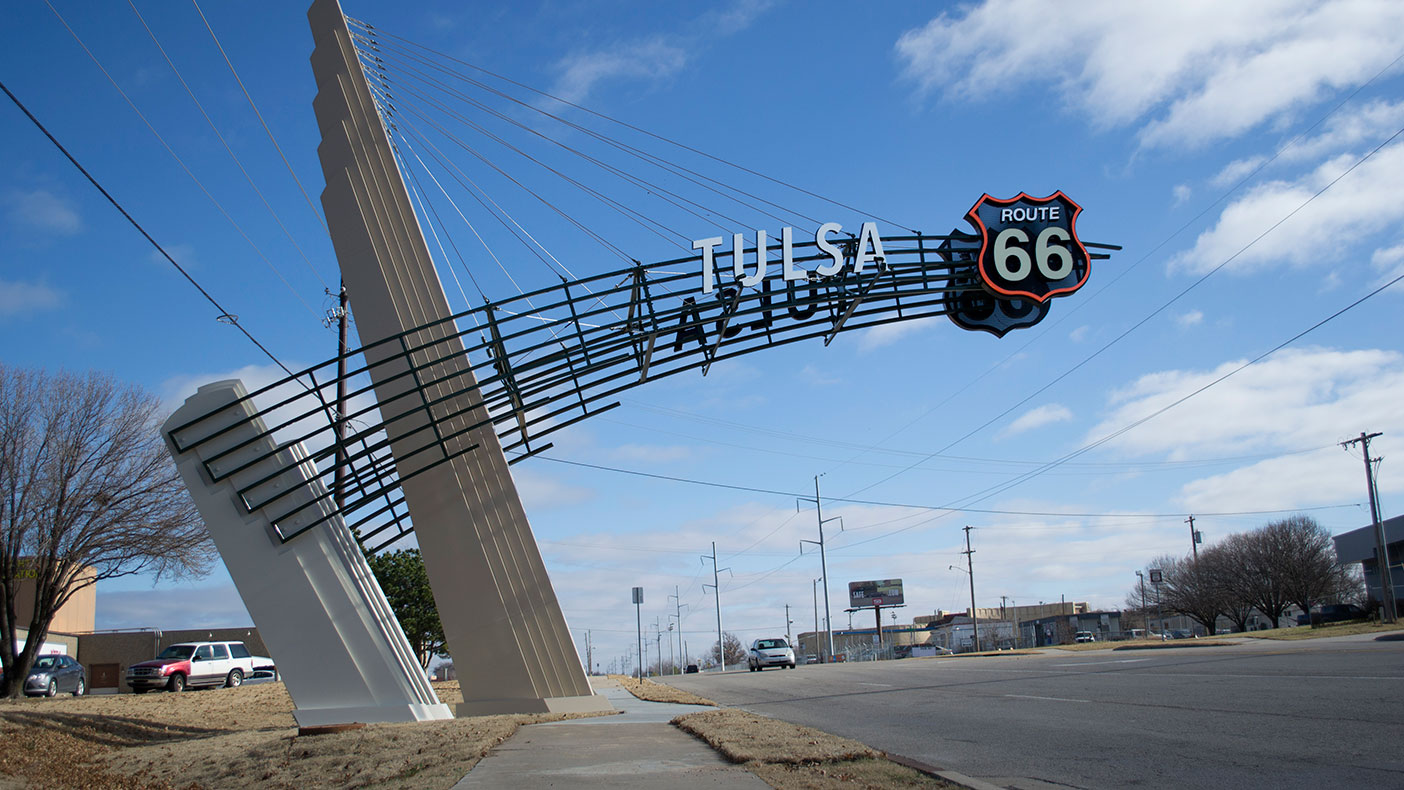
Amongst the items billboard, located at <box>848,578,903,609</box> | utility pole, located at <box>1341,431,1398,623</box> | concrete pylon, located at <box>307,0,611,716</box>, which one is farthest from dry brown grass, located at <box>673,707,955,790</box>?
billboard, located at <box>848,578,903,609</box>

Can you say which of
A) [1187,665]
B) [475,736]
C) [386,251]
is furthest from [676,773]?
[1187,665]

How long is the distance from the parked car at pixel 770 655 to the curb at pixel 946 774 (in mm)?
29293

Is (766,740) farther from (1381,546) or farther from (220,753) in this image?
(1381,546)

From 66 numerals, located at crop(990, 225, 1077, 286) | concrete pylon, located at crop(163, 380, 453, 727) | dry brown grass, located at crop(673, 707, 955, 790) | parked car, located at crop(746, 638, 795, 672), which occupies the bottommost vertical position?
parked car, located at crop(746, 638, 795, 672)

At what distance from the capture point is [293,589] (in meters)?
14.8

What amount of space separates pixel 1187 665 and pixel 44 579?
87.8 feet

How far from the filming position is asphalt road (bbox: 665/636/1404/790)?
8047mm

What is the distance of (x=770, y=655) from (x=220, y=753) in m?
27.9

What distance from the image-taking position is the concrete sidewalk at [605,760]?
27.9 feet

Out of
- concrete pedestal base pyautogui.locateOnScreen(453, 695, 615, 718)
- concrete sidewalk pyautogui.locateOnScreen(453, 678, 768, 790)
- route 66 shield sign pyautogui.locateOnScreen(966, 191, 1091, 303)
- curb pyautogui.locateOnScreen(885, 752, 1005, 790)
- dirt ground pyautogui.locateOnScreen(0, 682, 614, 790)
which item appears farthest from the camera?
route 66 shield sign pyautogui.locateOnScreen(966, 191, 1091, 303)

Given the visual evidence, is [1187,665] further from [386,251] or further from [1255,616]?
[1255,616]

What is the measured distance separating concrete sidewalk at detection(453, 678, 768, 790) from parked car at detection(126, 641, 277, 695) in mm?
20359

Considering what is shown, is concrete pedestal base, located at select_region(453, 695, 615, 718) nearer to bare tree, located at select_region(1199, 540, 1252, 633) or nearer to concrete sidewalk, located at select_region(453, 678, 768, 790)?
concrete sidewalk, located at select_region(453, 678, 768, 790)

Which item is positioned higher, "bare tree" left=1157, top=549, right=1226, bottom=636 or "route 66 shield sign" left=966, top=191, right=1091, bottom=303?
"route 66 shield sign" left=966, top=191, right=1091, bottom=303
